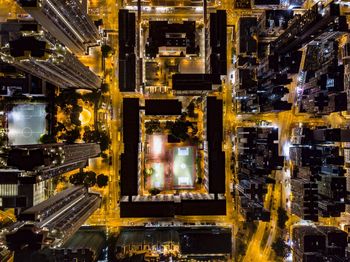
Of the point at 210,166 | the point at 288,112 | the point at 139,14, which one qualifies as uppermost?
the point at 139,14

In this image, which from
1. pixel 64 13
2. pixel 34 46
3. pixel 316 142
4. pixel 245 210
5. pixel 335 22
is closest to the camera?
pixel 34 46

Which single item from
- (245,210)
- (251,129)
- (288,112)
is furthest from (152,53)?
(245,210)

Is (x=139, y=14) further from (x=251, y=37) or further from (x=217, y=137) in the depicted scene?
(x=217, y=137)

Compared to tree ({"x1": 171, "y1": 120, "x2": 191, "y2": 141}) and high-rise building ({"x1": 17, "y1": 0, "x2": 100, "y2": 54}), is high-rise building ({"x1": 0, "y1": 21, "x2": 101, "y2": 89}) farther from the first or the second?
tree ({"x1": 171, "y1": 120, "x2": 191, "y2": 141})

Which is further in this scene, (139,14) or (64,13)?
(139,14)

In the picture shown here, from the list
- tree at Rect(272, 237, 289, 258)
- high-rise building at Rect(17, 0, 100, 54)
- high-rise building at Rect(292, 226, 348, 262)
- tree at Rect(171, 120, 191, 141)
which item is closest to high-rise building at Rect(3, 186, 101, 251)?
tree at Rect(171, 120, 191, 141)
